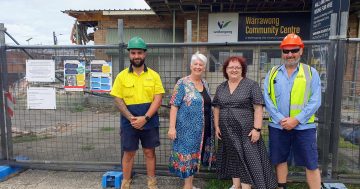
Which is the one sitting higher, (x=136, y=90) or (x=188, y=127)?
(x=136, y=90)

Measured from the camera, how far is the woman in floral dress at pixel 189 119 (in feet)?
11.4

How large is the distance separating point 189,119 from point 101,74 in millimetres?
1518

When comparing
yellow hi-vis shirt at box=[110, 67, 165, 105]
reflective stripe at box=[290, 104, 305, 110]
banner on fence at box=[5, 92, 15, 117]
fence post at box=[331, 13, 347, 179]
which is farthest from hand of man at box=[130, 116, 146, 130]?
fence post at box=[331, 13, 347, 179]

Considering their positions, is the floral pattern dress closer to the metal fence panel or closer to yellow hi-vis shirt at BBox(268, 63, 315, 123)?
the metal fence panel

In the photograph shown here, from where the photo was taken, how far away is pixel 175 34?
1242 cm

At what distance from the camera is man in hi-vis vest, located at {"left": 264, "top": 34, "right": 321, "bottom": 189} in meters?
3.22

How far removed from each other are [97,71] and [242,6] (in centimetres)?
811

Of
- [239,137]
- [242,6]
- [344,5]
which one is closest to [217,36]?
[242,6]

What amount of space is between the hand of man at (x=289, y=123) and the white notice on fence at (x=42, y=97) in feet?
10.6

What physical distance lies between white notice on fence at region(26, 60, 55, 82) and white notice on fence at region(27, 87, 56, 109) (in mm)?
164

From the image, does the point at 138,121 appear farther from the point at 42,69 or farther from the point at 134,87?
the point at 42,69

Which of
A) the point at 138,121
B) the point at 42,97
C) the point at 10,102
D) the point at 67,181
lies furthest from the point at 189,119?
the point at 10,102

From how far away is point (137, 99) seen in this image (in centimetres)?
368

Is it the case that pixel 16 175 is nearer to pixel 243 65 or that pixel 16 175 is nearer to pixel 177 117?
pixel 177 117
